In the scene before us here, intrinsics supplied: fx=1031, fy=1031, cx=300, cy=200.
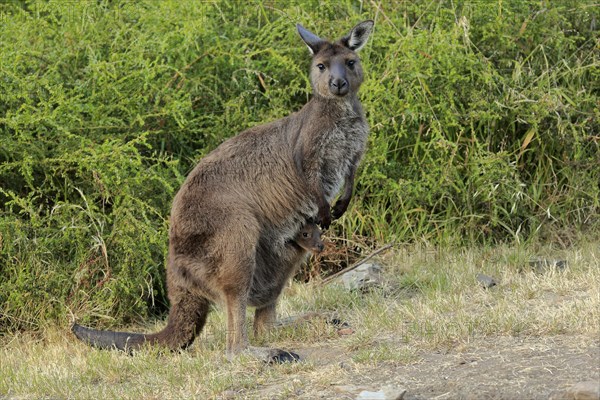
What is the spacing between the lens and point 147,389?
565 centimetres

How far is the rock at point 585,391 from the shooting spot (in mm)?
4617

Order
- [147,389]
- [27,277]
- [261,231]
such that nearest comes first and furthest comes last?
[147,389] → [261,231] → [27,277]

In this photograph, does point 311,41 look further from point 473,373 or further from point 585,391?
point 585,391

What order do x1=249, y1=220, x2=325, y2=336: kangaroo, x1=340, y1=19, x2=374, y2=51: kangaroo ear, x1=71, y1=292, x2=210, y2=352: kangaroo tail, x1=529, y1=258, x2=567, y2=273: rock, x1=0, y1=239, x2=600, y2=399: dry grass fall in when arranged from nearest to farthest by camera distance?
1. x1=0, y1=239, x2=600, y2=399: dry grass
2. x1=71, y1=292, x2=210, y2=352: kangaroo tail
3. x1=249, y1=220, x2=325, y2=336: kangaroo
4. x1=340, y1=19, x2=374, y2=51: kangaroo ear
5. x1=529, y1=258, x2=567, y2=273: rock

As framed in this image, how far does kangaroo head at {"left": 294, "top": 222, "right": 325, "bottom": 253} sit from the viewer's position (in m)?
6.82

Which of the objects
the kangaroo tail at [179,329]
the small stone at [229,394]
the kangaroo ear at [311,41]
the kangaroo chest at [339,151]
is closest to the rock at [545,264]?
the kangaroo chest at [339,151]

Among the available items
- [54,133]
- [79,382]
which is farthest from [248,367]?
[54,133]

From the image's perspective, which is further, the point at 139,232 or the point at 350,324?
the point at 139,232

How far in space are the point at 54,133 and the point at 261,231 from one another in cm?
272

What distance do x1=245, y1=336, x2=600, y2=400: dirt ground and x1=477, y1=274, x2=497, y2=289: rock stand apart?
1668 mm

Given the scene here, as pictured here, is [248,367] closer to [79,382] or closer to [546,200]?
[79,382]

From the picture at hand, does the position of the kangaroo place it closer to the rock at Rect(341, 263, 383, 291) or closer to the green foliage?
the rock at Rect(341, 263, 383, 291)

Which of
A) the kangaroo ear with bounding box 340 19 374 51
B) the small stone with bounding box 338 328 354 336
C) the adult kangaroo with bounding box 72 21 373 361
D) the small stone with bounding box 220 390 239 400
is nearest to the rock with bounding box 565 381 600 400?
the small stone with bounding box 220 390 239 400

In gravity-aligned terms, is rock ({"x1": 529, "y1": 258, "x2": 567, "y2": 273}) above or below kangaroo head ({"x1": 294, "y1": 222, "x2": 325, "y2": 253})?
below
